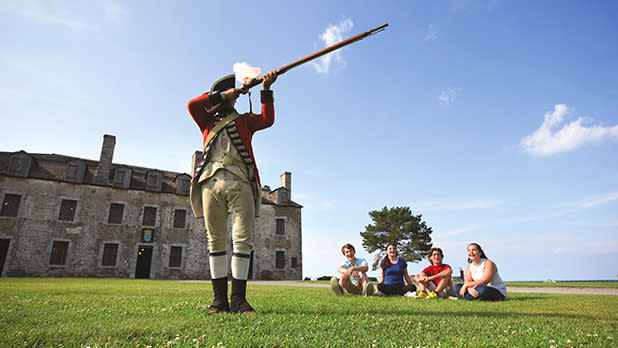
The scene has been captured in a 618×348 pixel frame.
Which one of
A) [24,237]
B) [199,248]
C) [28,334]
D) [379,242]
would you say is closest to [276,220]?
[199,248]

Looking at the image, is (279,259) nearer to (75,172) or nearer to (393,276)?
(75,172)

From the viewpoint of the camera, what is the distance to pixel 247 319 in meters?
3.36

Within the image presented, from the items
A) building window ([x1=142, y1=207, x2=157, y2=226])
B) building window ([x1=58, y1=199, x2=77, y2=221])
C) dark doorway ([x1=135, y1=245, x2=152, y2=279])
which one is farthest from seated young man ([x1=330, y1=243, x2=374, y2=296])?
building window ([x1=58, y1=199, x2=77, y2=221])

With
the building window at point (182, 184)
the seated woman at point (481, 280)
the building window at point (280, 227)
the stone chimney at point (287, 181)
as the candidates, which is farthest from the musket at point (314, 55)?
the stone chimney at point (287, 181)

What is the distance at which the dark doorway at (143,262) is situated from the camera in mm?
26250

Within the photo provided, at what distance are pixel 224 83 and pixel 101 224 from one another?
25149 mm

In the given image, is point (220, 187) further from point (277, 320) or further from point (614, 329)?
point (614, 329)

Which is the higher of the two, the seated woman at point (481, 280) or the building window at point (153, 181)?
the building window at point (153, 181)

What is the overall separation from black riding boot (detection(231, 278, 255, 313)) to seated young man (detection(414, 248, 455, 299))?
5.53 metres

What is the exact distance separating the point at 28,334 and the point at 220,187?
222cm

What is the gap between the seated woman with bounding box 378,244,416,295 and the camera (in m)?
8.20

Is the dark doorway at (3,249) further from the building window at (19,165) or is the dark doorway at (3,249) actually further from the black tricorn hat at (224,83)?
the black tricorn hat at (224,83)

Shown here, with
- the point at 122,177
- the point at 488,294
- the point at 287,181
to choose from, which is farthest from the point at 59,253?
the point at 488,294

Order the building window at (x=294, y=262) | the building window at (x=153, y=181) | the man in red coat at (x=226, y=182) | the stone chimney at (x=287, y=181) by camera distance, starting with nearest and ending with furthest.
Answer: the man in red coat at (x=226, y=182) < the building window at (x=153, y=181) < the building window at (x=294, y=262) < the stone chimney at (x=287, y=181)
